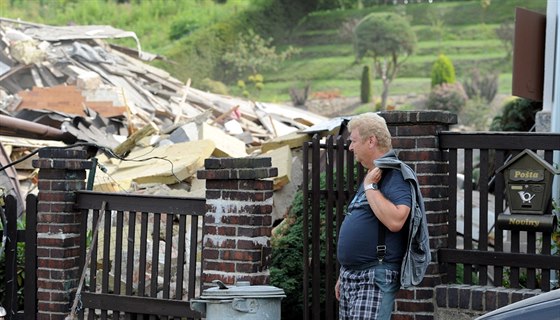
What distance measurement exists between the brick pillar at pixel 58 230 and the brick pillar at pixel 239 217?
1565 millimetres

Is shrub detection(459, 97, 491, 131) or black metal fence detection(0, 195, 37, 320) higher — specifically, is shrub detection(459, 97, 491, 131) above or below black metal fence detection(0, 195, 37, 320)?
above

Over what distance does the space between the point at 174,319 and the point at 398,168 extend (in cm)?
275

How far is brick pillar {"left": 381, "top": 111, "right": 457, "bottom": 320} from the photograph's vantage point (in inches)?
274

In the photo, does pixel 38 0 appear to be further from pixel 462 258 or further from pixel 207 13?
pixel 462 258

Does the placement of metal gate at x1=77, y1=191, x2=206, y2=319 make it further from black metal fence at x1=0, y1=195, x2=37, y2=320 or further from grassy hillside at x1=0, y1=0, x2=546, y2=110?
grassy hillside at x1=0, y1=0, x2=546, y2=110

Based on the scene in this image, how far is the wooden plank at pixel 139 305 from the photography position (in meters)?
7.37

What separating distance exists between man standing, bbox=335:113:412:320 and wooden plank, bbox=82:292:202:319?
1.90 metres

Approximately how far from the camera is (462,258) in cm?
697

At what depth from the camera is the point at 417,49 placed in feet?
135

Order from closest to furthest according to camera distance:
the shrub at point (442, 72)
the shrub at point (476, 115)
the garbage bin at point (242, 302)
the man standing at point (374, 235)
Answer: the man standing at point (374, 235)
the garbage bin at point (242, 302)
the shrub at point (476, 115)
the shrub at point (442, 72)

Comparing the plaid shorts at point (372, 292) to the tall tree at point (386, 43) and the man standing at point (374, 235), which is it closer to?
the man standing at point (374, 235)

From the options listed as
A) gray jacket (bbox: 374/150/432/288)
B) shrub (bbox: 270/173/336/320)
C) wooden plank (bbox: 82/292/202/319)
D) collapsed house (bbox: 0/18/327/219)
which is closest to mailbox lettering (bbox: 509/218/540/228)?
gray jacket (bbox: 374/150/432/288)

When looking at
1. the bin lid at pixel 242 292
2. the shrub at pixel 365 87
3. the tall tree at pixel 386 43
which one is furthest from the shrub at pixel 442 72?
the bin lid at pixel 242 292

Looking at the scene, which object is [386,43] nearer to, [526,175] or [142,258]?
[142,258]
